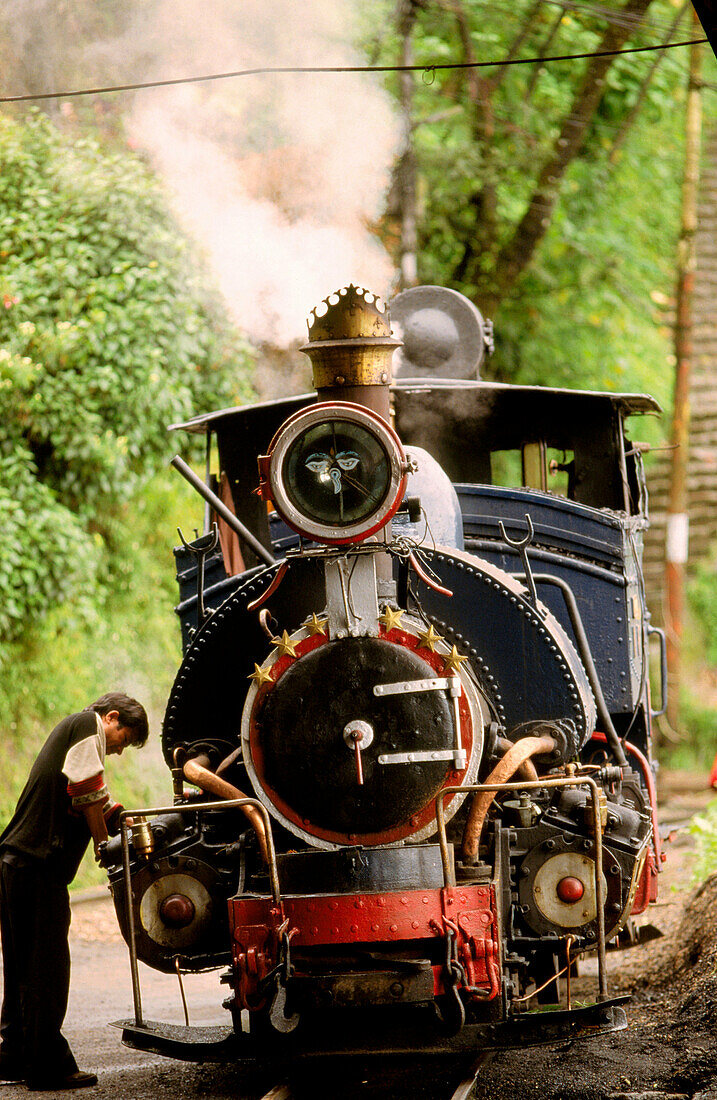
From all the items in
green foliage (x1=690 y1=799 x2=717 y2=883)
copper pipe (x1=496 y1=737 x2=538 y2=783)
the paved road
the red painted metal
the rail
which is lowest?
the paved road

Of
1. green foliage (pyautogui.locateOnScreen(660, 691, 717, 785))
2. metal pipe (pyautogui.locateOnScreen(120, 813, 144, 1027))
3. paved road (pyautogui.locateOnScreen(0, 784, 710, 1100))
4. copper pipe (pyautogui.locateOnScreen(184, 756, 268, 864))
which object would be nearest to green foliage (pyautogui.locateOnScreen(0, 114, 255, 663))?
paved road (pyautogui.locateOnScreen(0, 784, 710, 1100))

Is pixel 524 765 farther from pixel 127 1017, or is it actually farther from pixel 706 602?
pixel 706 602

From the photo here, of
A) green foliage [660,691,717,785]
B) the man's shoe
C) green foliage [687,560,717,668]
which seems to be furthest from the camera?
green foliage [687,560,717,668]

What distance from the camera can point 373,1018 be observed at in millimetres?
4535

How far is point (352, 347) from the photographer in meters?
4.79

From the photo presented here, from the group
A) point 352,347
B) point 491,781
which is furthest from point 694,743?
point 352,347

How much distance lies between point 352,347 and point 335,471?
2.08ft

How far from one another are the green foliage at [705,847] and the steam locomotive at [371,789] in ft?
10.6

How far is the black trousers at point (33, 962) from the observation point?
5230 mm

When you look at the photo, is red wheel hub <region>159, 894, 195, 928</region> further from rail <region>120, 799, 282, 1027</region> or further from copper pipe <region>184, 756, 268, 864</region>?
copper pipe <region>184, 756, 268, 864</region>

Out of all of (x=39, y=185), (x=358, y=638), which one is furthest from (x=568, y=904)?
(x=39, y=185)

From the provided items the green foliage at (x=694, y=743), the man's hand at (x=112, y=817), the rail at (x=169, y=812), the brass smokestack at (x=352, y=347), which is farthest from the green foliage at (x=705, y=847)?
the green foliage at (x=694, y=743)

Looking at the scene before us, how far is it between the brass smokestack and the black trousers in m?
2.28

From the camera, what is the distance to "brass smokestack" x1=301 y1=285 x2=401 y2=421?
15.7ft
